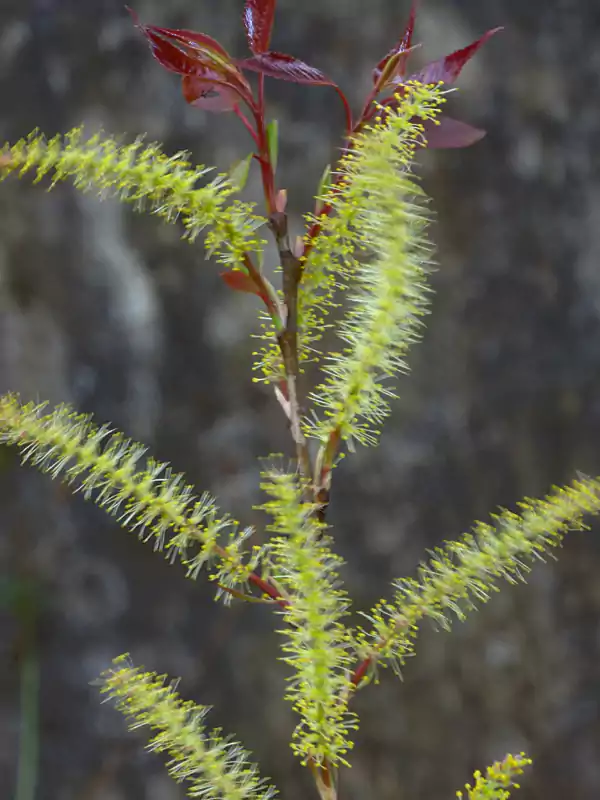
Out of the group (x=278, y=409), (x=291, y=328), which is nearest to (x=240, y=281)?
(x=291, y=328)

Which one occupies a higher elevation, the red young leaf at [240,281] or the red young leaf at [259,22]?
the red young leaf at [259,22]

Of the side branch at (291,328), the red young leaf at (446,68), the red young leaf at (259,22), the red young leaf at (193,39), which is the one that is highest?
the red young leaf at (446,68)

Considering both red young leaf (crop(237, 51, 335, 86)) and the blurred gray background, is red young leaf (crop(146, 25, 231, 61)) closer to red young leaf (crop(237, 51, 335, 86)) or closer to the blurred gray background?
red young leaf (crop(237, 51, 335, 86))

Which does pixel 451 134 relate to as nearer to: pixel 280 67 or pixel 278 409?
pixel 280 67

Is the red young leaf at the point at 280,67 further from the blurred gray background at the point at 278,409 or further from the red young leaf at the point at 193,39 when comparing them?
the blurred gray background at the point at 278,409

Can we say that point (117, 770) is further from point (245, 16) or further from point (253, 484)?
point (245, 16)

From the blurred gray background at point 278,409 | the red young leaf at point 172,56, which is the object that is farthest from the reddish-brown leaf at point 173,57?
the blurred gray background at point 278,409

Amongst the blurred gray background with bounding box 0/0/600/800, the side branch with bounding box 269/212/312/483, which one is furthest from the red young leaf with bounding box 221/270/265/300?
the blurred gray background with bounding box 0/0/600/800
